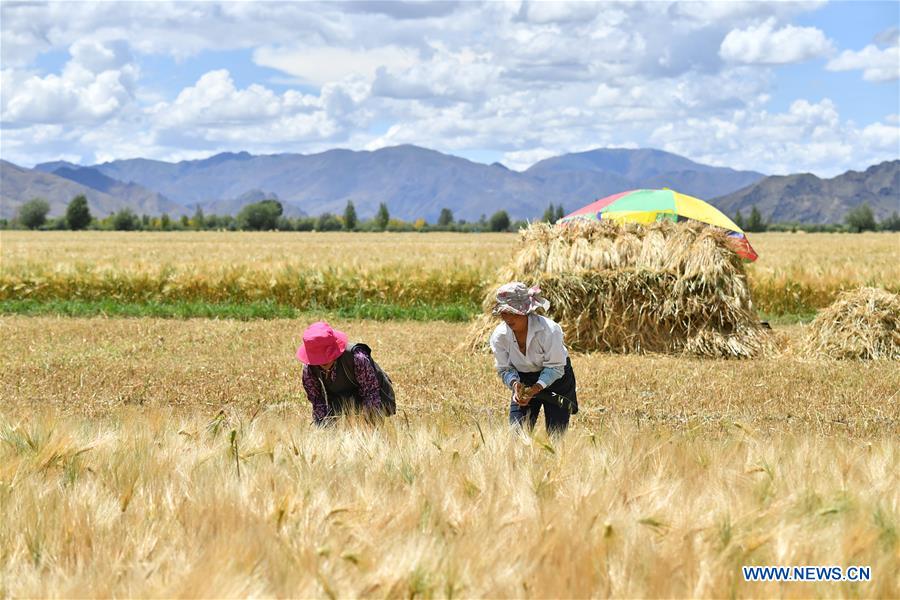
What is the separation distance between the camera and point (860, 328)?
12.7 m

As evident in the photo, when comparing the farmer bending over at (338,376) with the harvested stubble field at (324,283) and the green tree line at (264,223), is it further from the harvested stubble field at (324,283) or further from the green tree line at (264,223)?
the green tree line at (264,223)

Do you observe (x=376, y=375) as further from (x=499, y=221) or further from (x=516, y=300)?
(x=499, y=221)

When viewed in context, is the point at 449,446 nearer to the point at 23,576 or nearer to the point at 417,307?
the point at 23,576

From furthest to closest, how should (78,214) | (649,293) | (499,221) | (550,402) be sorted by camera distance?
(499,221)
(78,214)
(649,293)
(550,402)

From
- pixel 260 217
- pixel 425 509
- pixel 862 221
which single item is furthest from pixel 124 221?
pixel 425 509

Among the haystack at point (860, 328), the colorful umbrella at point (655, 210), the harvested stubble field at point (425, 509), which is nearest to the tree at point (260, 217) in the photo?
the colorful umbrella at point (655, 210)

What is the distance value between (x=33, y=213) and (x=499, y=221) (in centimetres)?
5393

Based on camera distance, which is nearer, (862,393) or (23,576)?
(23,576)

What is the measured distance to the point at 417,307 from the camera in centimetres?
1919

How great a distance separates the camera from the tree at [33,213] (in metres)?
105

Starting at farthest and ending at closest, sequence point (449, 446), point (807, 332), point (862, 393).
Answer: point (807, 332) → point (862, 393) → point (449, 446)

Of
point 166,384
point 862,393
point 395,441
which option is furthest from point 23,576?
point 862,393

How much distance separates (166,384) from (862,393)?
7732 millimetres

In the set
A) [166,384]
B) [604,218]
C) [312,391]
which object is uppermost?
[604,218]
